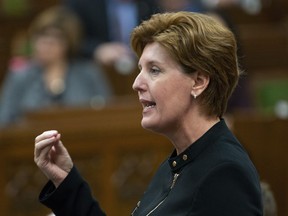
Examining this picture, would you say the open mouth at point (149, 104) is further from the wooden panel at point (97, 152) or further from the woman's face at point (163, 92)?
the wooden panel at point (97, 152)

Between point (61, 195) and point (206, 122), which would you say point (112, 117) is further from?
point (206, 122)

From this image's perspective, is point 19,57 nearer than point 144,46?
No

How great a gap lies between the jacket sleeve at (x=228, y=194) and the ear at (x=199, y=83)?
7.3 inches

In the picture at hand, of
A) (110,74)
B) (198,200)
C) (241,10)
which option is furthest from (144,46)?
(241,10)

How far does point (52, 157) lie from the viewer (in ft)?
7.46

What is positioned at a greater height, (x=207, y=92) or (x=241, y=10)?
(x=207, y=92)

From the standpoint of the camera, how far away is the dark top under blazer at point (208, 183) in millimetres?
1849

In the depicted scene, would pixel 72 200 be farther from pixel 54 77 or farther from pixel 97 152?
pixel 54 77

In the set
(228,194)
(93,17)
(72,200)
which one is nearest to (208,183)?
(228,194)

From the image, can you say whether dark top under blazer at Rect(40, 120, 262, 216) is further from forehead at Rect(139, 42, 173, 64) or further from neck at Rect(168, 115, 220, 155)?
forehead at Rect(139, 42, 173, 64)

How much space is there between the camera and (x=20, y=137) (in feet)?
14.5

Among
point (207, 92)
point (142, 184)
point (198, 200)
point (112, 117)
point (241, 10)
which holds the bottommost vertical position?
point (241, 10)

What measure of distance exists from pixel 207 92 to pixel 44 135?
0.44 metres

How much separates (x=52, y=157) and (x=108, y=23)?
388 cm
